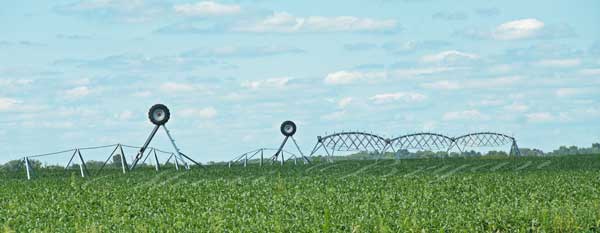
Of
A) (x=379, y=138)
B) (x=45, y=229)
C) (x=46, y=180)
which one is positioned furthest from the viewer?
(x=379, y=138)

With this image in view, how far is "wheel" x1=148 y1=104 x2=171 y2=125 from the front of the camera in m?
43.7

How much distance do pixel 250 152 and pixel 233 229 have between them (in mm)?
32675

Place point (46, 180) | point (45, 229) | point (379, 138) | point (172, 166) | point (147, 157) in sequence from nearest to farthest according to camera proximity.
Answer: point (45, 229), point (46, 180), point (147, 157), point (172, 166), point (379, 138)

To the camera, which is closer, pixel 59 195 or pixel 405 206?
pixel 405 206

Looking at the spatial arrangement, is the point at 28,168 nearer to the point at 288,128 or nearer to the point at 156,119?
the point at 156,119

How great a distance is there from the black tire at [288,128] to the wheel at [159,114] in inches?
522

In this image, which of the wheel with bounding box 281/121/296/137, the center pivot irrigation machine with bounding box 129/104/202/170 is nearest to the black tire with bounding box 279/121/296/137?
the wheel with bounding box 281/121/296/137

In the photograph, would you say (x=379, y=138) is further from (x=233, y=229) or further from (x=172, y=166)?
(x=233, y=229)

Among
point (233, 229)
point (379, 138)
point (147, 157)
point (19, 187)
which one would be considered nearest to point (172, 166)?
point (147, 157)

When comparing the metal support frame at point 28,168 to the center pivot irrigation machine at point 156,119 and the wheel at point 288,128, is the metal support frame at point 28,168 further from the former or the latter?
the wheel at point 288,128

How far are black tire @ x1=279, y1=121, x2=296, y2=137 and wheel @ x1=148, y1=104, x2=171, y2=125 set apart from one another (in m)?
13.3

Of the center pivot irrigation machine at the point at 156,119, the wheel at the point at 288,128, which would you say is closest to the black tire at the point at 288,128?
the wheel at the point at 288,128

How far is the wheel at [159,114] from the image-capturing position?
143 feet

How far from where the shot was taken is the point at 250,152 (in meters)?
52.4
